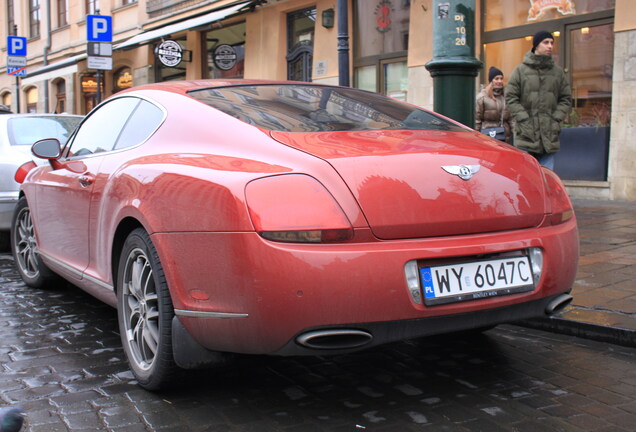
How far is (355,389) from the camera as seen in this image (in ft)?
10.3

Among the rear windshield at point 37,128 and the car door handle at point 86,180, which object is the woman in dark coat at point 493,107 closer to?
the rear windshield at point 37,128

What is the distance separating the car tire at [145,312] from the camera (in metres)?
2.93

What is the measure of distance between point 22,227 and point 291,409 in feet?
11.4

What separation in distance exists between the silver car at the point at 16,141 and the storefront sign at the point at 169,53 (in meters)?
10.7

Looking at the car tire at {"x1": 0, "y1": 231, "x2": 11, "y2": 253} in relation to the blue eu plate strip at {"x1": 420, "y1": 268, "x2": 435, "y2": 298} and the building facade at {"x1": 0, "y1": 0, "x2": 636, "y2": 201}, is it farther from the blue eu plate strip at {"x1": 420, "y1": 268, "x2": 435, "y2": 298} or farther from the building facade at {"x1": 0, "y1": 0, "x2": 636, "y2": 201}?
the blue eu plate strip at {"x1": 420, "y1": 268, "x2": 435, "y2": 298}

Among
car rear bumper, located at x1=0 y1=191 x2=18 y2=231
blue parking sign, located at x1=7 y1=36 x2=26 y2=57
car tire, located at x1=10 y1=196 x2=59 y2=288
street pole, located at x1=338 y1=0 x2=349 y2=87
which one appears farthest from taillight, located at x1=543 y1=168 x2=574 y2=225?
blue parking sign, located at x1=7 y1=36 x2=26 y2=57

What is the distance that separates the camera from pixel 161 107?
3516 millimetres

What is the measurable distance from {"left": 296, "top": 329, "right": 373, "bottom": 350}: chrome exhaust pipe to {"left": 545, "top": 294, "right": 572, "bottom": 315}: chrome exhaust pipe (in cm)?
88

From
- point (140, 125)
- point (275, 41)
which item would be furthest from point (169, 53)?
point (140, 125)

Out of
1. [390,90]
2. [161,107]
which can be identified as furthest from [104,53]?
[161,107]

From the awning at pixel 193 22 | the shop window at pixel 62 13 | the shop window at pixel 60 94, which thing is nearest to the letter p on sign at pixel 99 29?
the awning at pixel 193 22

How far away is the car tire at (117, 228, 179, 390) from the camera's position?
293 centimetres

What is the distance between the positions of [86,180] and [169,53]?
51.6 feet

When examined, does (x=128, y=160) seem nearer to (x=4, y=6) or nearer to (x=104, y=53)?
(x=104, y=53)
